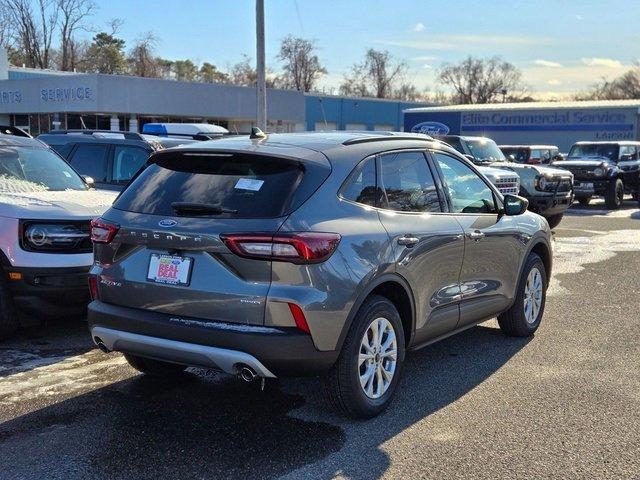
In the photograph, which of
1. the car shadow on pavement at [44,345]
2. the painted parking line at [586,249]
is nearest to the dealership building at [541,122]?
the painted parking line at [586,249]

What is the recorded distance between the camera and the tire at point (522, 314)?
20.4 ft

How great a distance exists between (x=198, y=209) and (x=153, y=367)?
5.22 feet

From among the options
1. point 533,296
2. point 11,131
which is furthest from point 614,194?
point 11,131

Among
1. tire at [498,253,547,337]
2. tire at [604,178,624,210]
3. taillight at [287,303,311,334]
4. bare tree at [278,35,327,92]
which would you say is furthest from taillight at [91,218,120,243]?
bare tree at [278,35,327,92]

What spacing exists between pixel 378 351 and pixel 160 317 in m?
1.36

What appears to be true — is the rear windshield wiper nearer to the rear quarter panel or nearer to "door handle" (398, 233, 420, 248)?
the rear quarter panel

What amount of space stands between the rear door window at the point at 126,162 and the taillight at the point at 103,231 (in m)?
4.77

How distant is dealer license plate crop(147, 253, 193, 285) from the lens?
13.1 feet

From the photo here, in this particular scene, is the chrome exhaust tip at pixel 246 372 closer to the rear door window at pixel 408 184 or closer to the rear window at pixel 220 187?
the rear window at pixel 220 187

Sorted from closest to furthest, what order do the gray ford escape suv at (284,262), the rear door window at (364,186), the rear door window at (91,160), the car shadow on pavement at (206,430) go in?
1. the car shadow on pavement at (206,430)
2. the gray ford escape suv at (284,262)
3. the rear door window at (364,186)
4. the rear door window at (91,160)

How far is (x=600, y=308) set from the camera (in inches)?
300

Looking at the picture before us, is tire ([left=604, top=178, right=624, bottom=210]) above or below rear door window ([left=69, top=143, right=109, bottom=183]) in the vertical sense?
below

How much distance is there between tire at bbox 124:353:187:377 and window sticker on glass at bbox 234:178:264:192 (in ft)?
5.23

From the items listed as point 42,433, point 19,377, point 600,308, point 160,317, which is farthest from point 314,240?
point 600,308
